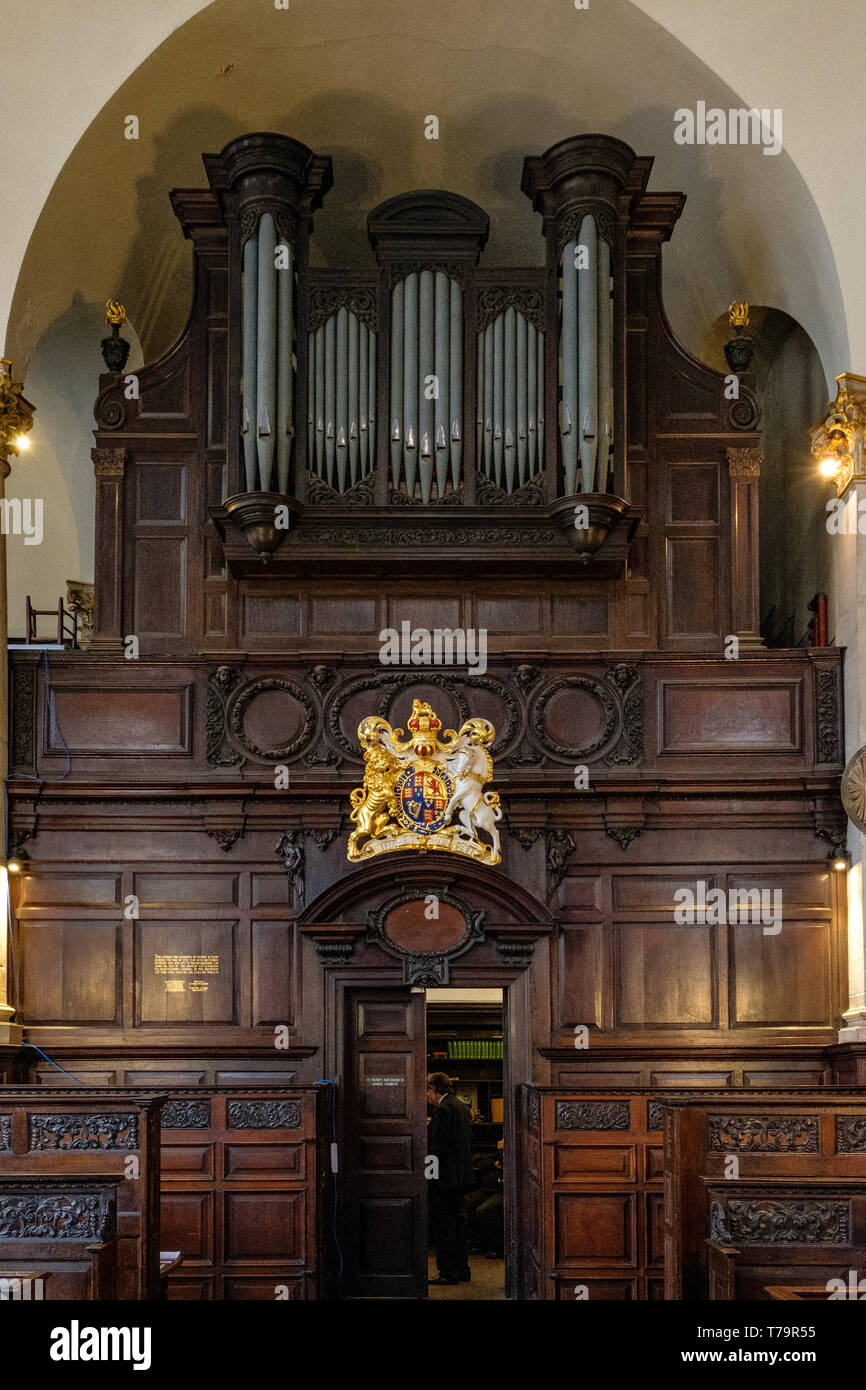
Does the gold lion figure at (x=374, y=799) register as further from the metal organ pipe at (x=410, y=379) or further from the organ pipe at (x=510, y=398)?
the organ pipe at (x=510, y=398)

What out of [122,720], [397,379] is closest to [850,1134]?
[122,720]

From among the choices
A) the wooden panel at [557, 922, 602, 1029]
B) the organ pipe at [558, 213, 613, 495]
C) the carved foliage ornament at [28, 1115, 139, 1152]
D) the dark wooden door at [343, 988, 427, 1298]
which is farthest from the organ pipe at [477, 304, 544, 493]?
the carved foliage ornament at [28, 1115, 139, 1152]

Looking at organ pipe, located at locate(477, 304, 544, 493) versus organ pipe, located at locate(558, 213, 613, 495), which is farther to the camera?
organ pipe, located at locate(477, 304, 544, 493)

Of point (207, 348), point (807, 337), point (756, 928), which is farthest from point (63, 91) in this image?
point (756, 928)

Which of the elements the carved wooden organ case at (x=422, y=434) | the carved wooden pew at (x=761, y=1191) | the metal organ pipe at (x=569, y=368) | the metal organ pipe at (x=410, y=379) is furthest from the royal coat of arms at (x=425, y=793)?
the carved wooden pew at (x=761, y=1191)

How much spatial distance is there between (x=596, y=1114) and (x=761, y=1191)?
146 inches

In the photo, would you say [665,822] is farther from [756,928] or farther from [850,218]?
[850,218]

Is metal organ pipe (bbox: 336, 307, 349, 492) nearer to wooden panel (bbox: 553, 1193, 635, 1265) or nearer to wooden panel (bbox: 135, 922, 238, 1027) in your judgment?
wooden panel (bbox: 135, 922, 238, 1027)

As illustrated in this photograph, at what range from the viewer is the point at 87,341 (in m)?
18.3

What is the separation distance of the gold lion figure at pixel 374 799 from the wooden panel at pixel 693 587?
2868mm

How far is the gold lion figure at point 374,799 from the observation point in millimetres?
15164

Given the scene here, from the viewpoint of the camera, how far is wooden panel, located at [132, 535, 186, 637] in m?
15.8

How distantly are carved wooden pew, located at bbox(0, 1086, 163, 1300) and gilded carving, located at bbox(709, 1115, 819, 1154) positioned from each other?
3.63m

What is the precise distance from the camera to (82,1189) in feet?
32.5
